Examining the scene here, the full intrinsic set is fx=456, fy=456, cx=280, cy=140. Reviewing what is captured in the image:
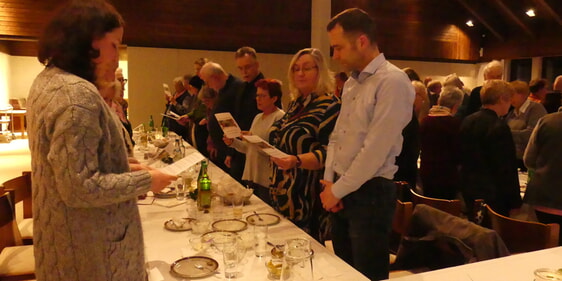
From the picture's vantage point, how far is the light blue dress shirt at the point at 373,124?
1868mm

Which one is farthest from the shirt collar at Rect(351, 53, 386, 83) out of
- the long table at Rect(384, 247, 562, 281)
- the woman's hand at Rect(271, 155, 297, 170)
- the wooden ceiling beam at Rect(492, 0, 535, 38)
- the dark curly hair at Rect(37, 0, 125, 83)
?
the wooden ceiling beam at Rect(492, 0, 535, 38)

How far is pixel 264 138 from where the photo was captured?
10.7ft

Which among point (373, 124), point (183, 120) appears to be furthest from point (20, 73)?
point (373, 124)

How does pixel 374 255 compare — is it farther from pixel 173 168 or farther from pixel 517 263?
pixel 173 168

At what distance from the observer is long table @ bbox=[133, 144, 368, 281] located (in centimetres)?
161

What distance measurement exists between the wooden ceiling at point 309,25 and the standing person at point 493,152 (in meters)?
6.82

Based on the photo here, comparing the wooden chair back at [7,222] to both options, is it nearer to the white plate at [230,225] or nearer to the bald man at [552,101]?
the white plate at [230,225]

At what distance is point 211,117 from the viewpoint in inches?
167

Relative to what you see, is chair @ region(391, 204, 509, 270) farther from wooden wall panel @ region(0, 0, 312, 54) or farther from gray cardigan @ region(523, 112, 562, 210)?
wooden wall panel @ region(0, 0, 312, 54)

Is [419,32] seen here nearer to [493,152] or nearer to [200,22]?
[200,22]

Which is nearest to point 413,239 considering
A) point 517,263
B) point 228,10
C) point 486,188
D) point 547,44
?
point 517,263

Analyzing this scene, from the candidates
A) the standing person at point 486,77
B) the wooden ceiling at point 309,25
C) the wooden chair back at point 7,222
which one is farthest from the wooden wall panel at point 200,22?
the wooden chair back at point 7,222

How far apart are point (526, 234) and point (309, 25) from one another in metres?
8.48

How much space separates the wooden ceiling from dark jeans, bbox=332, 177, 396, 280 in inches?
302
